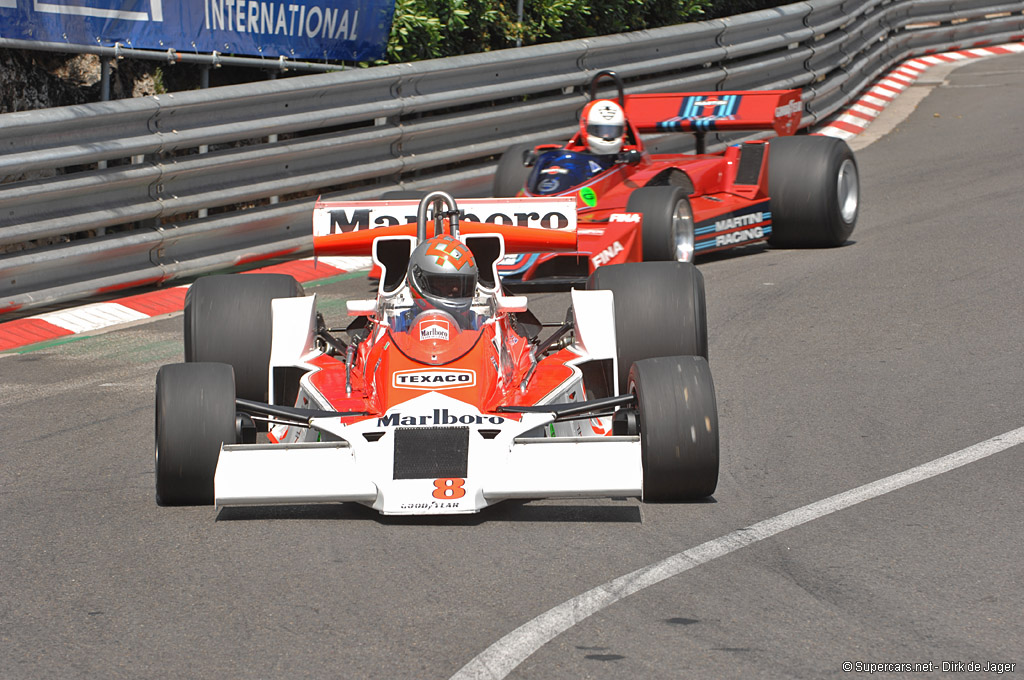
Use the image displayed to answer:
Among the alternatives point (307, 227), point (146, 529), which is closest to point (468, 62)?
point (307, 227)

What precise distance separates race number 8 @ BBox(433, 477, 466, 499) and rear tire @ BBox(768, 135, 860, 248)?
7.14 metres

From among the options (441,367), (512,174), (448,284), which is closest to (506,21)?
(512,174)

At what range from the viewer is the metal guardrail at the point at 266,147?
991cm

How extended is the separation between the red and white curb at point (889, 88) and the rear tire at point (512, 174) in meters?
6.49

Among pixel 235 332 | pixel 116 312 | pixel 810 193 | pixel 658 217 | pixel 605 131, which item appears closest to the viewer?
pixel 235 332

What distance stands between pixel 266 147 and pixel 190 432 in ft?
19.9

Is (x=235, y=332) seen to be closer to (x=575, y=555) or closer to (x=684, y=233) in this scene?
(x=575, y=555)

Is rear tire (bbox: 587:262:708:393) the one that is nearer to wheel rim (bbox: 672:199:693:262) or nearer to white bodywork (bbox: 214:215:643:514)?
white bodywork (bbox: 214:215:643:514)

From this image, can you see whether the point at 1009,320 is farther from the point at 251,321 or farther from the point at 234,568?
the point at 234,568

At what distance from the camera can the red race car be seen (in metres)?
10.8

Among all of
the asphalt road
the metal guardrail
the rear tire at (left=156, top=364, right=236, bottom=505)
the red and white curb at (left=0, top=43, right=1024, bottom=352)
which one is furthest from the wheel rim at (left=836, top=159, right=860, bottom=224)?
the rear tire at (left=156, top=364, right=236, bottom=505)

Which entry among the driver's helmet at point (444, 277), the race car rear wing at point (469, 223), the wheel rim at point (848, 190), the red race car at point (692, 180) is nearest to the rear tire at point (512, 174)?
the red race car at point (692, 180)

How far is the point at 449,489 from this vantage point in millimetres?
5594

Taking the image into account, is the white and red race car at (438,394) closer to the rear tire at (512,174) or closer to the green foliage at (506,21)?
the rear tire at (512,174)
